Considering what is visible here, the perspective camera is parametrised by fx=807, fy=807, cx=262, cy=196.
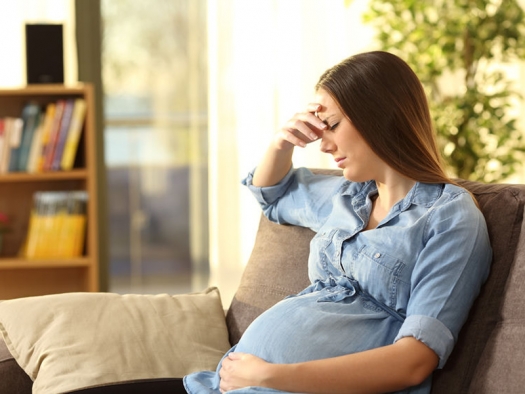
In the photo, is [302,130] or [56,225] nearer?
[302,130]

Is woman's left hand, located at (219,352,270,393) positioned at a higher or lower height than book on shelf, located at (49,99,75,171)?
lower

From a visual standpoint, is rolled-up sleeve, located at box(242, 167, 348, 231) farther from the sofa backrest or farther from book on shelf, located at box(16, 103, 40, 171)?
book on shelf, located at box(16, 103, 40, 171)

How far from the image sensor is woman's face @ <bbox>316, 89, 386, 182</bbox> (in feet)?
4.99

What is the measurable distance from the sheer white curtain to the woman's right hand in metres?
1.96

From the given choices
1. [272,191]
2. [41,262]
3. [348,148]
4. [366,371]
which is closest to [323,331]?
[366,371]

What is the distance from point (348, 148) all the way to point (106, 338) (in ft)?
2.13

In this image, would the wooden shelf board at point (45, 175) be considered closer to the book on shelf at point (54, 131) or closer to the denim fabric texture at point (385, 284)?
the book on shelf at point (54, 131)

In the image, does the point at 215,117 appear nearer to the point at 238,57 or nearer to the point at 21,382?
the point at 238,57

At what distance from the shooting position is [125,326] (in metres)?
1.73

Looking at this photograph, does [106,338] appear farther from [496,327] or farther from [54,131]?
[54,131]

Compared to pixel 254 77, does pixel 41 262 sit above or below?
below

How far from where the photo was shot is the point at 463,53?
3379mm

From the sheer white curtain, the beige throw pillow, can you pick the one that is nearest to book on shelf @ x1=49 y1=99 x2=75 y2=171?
the sheer white curtain

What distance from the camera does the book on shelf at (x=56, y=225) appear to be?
3.38m
